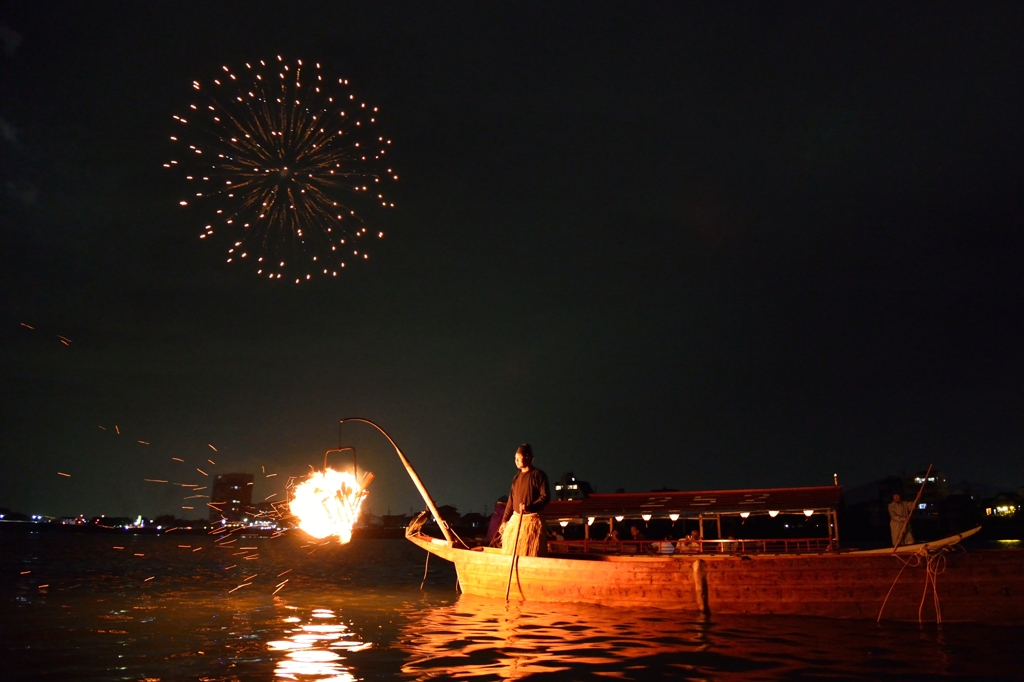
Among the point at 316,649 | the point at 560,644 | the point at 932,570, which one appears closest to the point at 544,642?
the point at 560,644

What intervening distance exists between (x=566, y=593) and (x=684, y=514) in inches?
342

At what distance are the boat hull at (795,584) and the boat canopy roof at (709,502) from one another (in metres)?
6.15

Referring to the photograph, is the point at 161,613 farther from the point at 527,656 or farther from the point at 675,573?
the point at 675,573

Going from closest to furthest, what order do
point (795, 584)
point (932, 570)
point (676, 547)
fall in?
point (932, 570) < point (795, 584) < point (676, 547)

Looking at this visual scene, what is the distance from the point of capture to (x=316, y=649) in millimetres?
10961

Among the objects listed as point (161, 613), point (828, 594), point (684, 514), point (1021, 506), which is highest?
point (1021, 506)

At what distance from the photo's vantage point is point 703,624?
13.8 meters

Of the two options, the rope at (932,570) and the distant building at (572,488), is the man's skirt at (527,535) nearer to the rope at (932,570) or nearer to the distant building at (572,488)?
the rope at (932,570)

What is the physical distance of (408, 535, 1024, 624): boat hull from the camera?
13.6 meters

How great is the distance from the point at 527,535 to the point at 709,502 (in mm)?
8935

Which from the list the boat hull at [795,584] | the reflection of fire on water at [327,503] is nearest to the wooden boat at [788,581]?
the boat hull at [795,584]

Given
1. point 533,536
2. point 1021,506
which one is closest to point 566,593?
point 533,536

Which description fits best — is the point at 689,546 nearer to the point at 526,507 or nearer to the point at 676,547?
the point at 676,547

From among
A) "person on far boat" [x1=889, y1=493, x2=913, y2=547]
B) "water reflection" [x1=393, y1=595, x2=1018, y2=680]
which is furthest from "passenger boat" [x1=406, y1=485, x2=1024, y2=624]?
"person on far boat" [x1=889, y1=493, x2=913, y2=547]
